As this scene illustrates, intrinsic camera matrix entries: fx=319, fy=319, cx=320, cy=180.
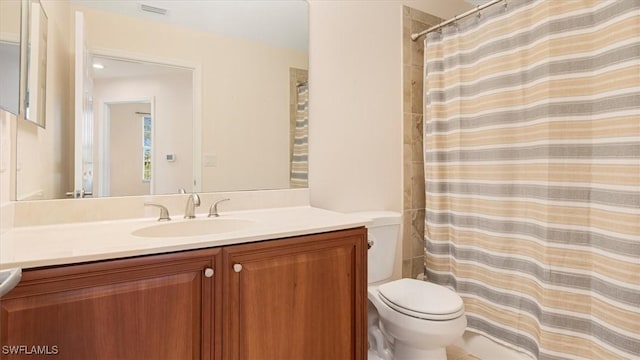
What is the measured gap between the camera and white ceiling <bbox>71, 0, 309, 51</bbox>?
54.6 inches

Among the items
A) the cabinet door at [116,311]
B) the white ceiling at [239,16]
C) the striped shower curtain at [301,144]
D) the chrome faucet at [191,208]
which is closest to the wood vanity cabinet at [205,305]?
the cabinet door at [116,311]

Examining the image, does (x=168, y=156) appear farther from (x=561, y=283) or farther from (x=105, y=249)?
(x=561, y=283)

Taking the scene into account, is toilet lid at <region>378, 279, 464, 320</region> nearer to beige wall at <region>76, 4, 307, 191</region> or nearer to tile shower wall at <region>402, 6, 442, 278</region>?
tile shower wall at <region>402, 6, 442, 278</region>

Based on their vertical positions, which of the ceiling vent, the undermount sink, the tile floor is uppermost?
the ceiling vent

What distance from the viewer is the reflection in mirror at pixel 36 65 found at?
3.51ft

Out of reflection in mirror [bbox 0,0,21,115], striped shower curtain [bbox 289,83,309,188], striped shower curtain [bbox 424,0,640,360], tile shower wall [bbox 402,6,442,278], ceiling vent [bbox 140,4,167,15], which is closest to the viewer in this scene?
reflection in mirror [bbox 0,0,21,115]

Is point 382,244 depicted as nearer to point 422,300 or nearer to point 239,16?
point 422,300

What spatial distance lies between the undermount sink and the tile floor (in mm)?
1399

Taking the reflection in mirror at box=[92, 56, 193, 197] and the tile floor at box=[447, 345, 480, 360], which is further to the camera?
the tile floor at box=[447, 345, 480, 360]

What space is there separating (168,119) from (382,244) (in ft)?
4.20

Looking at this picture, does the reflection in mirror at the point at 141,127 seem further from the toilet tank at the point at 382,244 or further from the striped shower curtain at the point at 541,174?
the striped shower curtain at the point at 541,174

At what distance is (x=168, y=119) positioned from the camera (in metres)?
1.49

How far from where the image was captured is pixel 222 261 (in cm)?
100

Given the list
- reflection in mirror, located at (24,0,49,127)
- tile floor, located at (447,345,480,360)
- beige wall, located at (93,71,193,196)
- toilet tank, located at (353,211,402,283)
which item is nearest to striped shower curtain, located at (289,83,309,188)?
toilet tank, located at (353,211,402,283)
